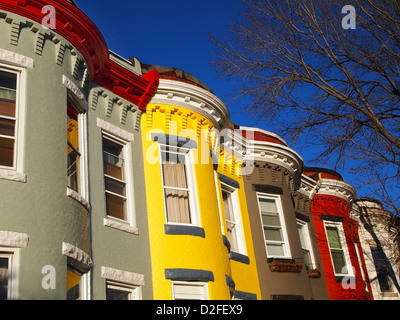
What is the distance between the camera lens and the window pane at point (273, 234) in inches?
611

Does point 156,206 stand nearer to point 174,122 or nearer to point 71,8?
point 174,122

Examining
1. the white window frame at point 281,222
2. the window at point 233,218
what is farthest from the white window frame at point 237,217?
the white window frame at point 281,222

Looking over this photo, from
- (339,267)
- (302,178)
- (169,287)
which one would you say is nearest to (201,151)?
(169,287)

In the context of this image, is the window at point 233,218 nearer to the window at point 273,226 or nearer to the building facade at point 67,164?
the window at point 273,226

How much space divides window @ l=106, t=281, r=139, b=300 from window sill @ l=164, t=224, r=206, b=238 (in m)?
1.62

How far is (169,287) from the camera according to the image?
10773 mm

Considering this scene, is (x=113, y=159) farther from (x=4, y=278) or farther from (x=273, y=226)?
(x=273, y=226)

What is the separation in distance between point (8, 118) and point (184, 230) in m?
4.61

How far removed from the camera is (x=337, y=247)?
19266 mm

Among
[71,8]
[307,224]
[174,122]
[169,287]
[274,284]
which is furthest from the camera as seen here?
[307,224]

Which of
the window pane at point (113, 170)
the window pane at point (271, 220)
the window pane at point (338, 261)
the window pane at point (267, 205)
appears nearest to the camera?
the window pane at point (113, 170)

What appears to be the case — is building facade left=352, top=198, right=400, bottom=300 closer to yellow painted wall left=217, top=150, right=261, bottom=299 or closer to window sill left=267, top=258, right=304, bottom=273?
window sill left=267, top=258, right=304, bottom=273

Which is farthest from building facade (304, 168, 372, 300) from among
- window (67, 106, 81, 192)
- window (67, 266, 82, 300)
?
window (67, 266, 82, 300)

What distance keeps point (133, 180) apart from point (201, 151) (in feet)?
7.36
